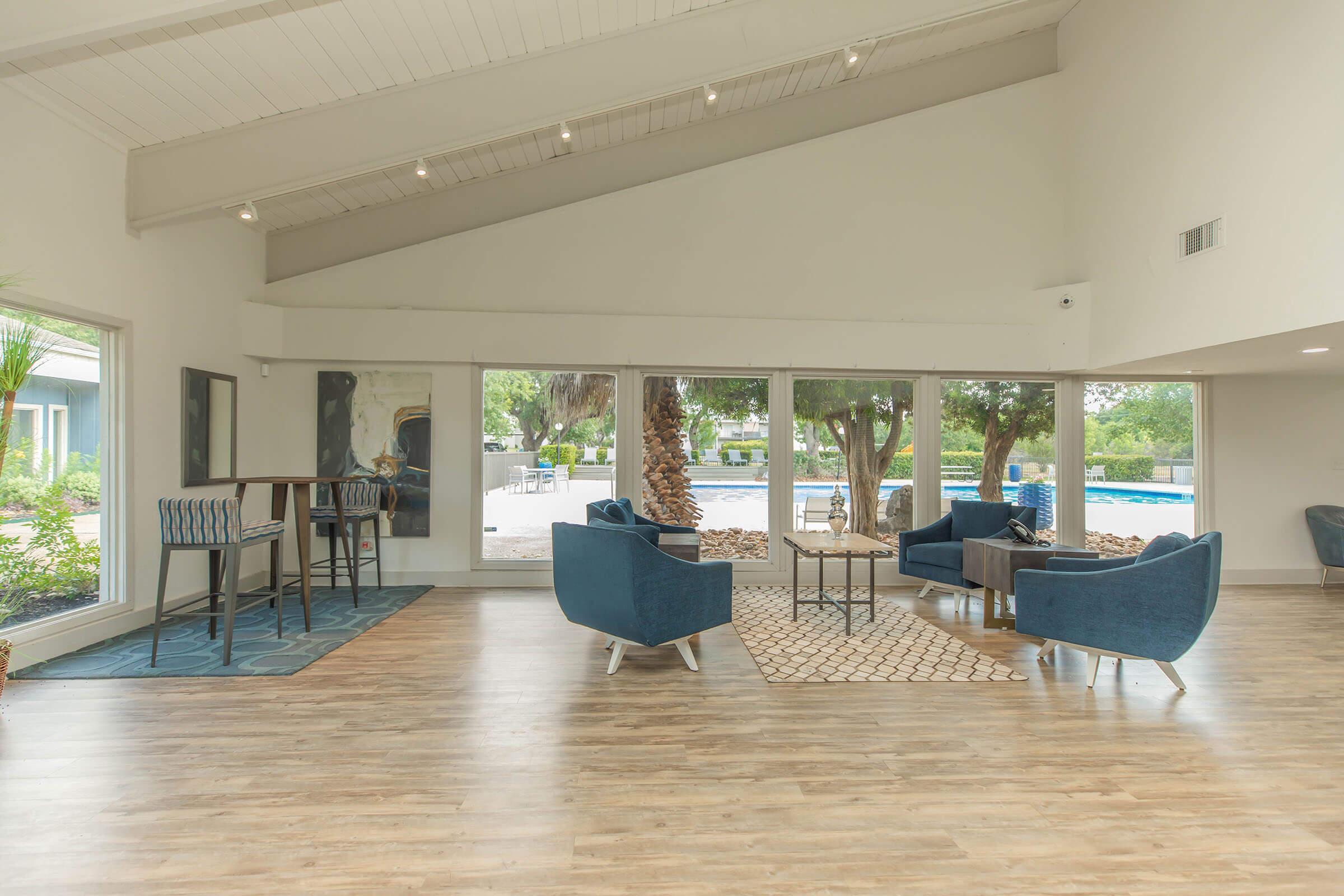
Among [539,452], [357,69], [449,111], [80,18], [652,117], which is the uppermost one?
[652,117]

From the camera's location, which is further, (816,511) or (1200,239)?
(816,511)

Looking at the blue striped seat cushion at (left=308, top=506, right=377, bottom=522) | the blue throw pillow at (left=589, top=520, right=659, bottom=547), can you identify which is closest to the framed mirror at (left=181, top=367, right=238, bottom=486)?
the blue striped seat cushion at (left=308, top=506, right=377, bottom=522)

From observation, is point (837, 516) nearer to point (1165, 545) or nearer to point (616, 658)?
point (1165, 545)

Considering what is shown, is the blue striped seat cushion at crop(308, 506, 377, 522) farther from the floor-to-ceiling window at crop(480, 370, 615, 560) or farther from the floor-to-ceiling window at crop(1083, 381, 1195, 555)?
the floor-to-ceiling window at crop(1083, 381, 1195, 555)

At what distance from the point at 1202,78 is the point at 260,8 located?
21.8 feet

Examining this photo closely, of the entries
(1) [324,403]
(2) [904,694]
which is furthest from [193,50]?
(2) [904,694]

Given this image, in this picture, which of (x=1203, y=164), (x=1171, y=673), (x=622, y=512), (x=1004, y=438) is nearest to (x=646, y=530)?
(x=622, y=512)

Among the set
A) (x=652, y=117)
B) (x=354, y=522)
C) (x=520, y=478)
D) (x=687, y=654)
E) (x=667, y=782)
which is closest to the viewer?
(x=667, y=782)

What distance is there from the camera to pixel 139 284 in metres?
4.80

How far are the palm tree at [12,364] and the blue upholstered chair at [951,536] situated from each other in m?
6.29

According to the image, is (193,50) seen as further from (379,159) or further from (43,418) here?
(43,418)

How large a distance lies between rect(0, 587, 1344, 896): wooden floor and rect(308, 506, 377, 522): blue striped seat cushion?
189 cm

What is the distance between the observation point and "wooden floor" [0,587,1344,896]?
2.09 meters

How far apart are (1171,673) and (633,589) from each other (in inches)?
122
